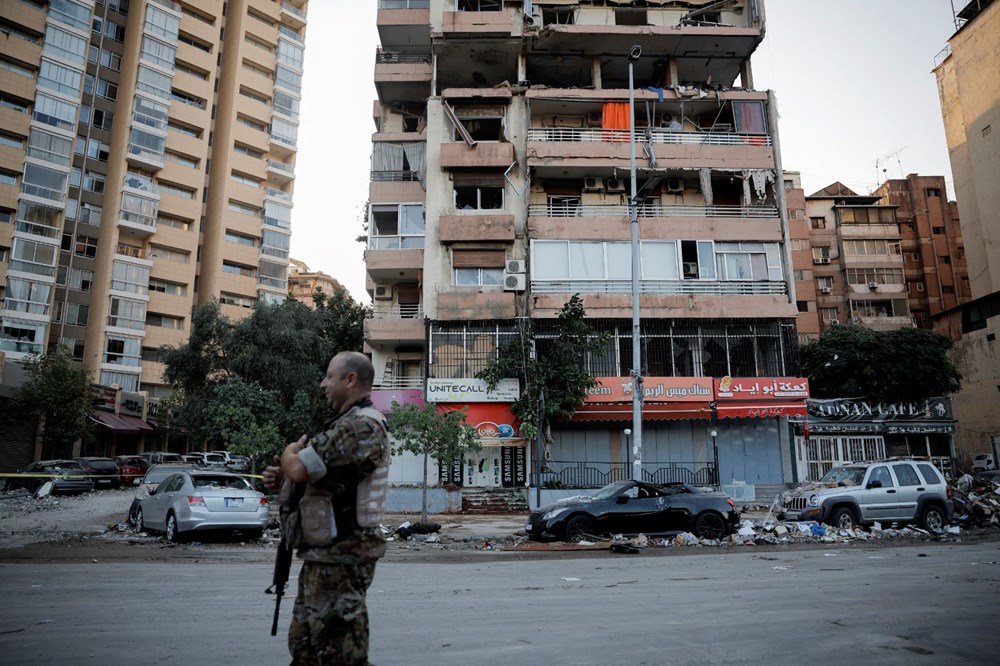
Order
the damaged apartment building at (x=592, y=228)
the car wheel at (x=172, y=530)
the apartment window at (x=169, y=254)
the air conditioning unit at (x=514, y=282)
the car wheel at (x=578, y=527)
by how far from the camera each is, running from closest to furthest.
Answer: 1. the car wheel at (x=172, y=530)
2. the car wheel at (x=578, y=527)
3. the damaged apartment building at (x=592, y=228)
4. the air conditioning unit at (x=514, y=282)
5. the apartment window at (x=169, y=254)

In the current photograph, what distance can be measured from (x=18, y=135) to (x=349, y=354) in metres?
51.6

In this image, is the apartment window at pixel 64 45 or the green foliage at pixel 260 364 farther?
the apartment window at pixel 64 45

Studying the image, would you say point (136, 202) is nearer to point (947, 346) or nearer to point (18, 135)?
point (18, 135)

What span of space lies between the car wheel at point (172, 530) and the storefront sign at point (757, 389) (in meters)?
18.8

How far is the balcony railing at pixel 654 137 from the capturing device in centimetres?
2877

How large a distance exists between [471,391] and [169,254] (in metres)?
37.0

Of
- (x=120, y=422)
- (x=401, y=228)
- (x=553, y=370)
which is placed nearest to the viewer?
(x=553, y=370)

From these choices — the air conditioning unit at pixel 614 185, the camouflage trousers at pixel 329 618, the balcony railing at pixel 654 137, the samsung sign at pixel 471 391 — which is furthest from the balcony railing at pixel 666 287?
the camouflage trousers at pixel 329 618

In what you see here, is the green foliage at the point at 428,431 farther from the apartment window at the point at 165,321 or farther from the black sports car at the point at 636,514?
the apartment window at the point at 165,321

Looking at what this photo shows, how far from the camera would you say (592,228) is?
27.3 m

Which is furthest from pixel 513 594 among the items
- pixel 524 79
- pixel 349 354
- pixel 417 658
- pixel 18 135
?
pixel 18 135

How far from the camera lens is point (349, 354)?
3396mm

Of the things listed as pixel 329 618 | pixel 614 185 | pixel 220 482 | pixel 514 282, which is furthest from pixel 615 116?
pixel 329 618

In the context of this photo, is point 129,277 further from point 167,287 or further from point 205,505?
point 205,505
